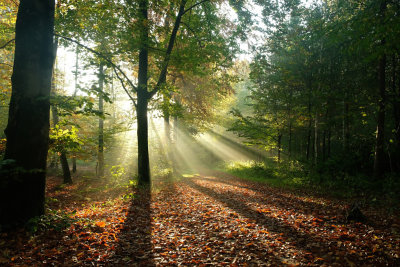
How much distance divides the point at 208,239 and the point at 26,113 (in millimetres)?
4650

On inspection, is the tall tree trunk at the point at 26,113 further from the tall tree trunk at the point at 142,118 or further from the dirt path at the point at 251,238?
the tall tree trunk at the point at 142,118

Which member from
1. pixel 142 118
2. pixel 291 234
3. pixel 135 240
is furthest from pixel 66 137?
pixel 291 234

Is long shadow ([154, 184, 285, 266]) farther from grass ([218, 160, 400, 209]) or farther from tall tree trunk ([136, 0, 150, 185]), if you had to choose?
grass ([218, 160, 400, 209])

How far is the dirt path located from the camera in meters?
3.62

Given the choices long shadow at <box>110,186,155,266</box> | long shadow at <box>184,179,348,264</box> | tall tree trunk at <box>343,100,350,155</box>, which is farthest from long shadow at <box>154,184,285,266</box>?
tall tree trunk at <box>343,100,350,155</box>

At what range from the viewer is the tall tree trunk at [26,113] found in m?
4.30

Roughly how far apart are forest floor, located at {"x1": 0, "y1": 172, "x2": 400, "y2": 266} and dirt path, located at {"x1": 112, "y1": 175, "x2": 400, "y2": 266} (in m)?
0.02

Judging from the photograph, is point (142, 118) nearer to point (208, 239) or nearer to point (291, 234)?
point (208, 239)

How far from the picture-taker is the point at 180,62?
9.76 meters

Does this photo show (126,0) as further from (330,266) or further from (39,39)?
(330,266)

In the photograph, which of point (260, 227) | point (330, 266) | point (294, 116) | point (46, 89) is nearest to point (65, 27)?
point (46, 89)

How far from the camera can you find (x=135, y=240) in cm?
449

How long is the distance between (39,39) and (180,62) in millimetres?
5979

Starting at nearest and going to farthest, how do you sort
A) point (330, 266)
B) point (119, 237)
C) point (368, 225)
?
1. point (330, 266)
2. point (119, 237)
3. point (368, 225)
